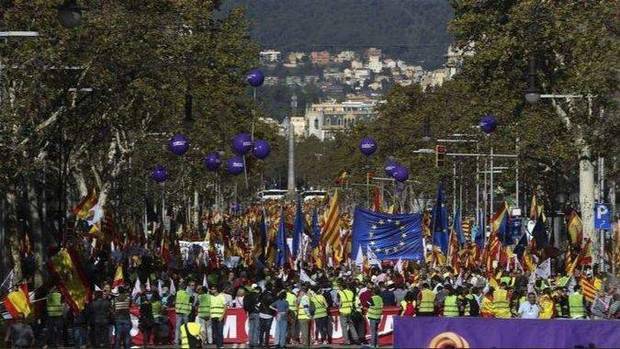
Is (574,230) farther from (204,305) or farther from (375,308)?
(204,305)

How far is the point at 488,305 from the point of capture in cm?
3406

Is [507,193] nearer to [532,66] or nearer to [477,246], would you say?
[477,246]

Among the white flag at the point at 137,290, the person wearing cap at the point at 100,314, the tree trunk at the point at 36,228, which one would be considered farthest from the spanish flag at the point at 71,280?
the tree trunk at the point at 36,228

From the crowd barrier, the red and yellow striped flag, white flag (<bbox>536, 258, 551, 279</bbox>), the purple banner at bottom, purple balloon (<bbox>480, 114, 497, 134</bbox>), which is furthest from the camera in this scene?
purple balloon (<bbox>480, 114, 497, 134</bbox>)

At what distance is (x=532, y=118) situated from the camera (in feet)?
196

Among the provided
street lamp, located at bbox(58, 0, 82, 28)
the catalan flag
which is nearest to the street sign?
the catalan flag

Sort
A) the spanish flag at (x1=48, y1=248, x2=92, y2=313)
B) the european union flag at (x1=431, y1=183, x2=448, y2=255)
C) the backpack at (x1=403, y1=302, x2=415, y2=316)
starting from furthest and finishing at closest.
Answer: the european union flag at (x1=431, y1=183, x2=448, y2=255) → the backpack at (x1=403, y1=302, x2=415, y2=316) → the spanish flag at (x1=48, y1=248, x2=92, y2=313)

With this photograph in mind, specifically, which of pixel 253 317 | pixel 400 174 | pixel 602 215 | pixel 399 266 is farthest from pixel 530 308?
pixel 400 174

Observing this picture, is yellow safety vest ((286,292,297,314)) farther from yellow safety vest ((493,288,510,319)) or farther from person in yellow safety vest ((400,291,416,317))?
yellow safety vest ((493,288,510,319))

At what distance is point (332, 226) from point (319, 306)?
1195 cm

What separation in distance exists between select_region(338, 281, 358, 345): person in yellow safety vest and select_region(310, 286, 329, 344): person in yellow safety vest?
1.11 feet

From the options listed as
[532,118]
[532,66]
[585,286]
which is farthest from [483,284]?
[532,118]

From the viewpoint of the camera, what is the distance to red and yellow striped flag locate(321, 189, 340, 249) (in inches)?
1815

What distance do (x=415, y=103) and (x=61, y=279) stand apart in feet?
305
